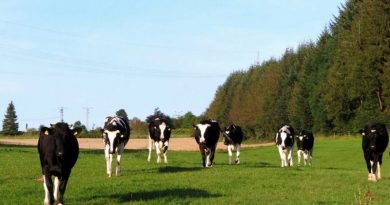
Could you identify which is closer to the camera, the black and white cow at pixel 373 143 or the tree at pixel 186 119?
the black and white cow at pixel 373 143

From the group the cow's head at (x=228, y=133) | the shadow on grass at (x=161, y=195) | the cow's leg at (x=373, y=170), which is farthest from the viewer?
the cow's head at (x=228, y=133)

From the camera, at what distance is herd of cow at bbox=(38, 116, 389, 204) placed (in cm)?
1520

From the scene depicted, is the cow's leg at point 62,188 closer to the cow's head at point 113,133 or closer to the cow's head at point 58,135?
the cow's head at point 58,135

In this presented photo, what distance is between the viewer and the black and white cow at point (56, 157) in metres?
15.0

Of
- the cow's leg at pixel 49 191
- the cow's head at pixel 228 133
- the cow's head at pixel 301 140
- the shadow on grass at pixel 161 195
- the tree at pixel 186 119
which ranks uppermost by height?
the tree at pixel 186 119

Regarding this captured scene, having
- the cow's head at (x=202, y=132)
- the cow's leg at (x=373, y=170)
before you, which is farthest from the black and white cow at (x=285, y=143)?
the cow's leg at (x=373, y=170)

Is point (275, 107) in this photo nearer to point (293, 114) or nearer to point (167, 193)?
point (293, 114)

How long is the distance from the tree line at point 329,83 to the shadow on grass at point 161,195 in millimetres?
60985

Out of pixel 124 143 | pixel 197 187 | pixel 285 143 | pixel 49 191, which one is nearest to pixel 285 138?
pixel 285 143

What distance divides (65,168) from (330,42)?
8638cm

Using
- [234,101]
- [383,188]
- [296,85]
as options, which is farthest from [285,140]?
[234,101]

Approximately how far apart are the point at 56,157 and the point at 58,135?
0.65 metres

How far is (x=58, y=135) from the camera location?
51.0 feet

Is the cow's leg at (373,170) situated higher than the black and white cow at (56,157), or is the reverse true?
the black and white cow at (56,157)
